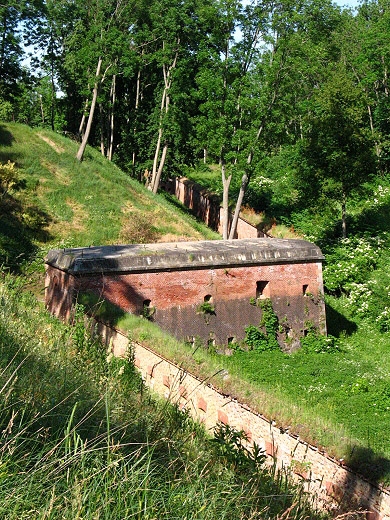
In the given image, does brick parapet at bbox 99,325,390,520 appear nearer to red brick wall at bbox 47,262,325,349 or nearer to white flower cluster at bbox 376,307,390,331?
red brick wall at bbox 47,262,325,349

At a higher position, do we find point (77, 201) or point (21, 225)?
point (77, 201)

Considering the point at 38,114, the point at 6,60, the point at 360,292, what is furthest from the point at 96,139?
the point at 360,292

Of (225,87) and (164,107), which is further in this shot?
(164,107)

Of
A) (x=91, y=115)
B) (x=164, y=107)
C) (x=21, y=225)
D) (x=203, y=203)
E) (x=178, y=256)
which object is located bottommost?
(x=21, y=225)

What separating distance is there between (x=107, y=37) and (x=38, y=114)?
25.3m

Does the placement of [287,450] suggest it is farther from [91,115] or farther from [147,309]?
[91,115]

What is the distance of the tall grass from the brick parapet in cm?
42

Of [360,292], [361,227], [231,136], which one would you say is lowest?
[360,292]

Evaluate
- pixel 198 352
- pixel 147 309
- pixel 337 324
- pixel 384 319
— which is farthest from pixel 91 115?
pixel 198 352

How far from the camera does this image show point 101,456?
3.75 meters

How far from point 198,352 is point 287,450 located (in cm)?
366

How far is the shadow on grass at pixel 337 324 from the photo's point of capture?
1852 cm

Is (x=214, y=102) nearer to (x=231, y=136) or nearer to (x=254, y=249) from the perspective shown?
(x=231, y=136)

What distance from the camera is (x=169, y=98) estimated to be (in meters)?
29.4
